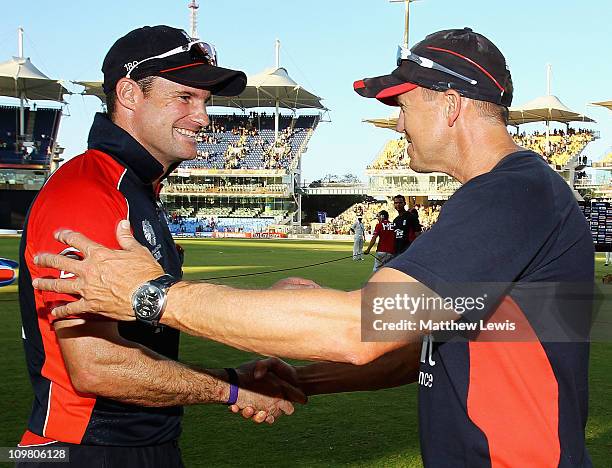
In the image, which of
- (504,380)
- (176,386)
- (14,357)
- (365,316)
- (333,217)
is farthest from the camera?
(333,217)

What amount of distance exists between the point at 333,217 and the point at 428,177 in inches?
517

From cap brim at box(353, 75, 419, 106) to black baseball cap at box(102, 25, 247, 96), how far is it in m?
0.77

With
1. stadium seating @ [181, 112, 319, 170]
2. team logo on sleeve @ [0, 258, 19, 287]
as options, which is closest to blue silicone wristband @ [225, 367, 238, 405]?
team logo on sleeve @ [0, 258, 19, 287]

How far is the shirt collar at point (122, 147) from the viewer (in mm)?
2791

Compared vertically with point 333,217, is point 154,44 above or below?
above

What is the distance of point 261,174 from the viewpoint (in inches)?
3000

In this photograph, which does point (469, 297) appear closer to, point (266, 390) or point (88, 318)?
point (88, 318)

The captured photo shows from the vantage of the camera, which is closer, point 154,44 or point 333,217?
point 154,44

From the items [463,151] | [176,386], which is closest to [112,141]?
[176,386]

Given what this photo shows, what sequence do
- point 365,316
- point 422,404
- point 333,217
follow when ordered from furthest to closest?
1. point 333,217
2. point 422,404
3. point 365,316

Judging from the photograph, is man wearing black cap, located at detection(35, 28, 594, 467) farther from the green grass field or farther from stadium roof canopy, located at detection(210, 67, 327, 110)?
stadium roof canopy, located at detection(210, 67, 327, 110)

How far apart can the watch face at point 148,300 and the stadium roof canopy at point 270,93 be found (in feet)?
250

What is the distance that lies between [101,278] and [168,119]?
130 cm

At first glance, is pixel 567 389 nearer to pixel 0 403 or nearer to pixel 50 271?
pixel 50 271
